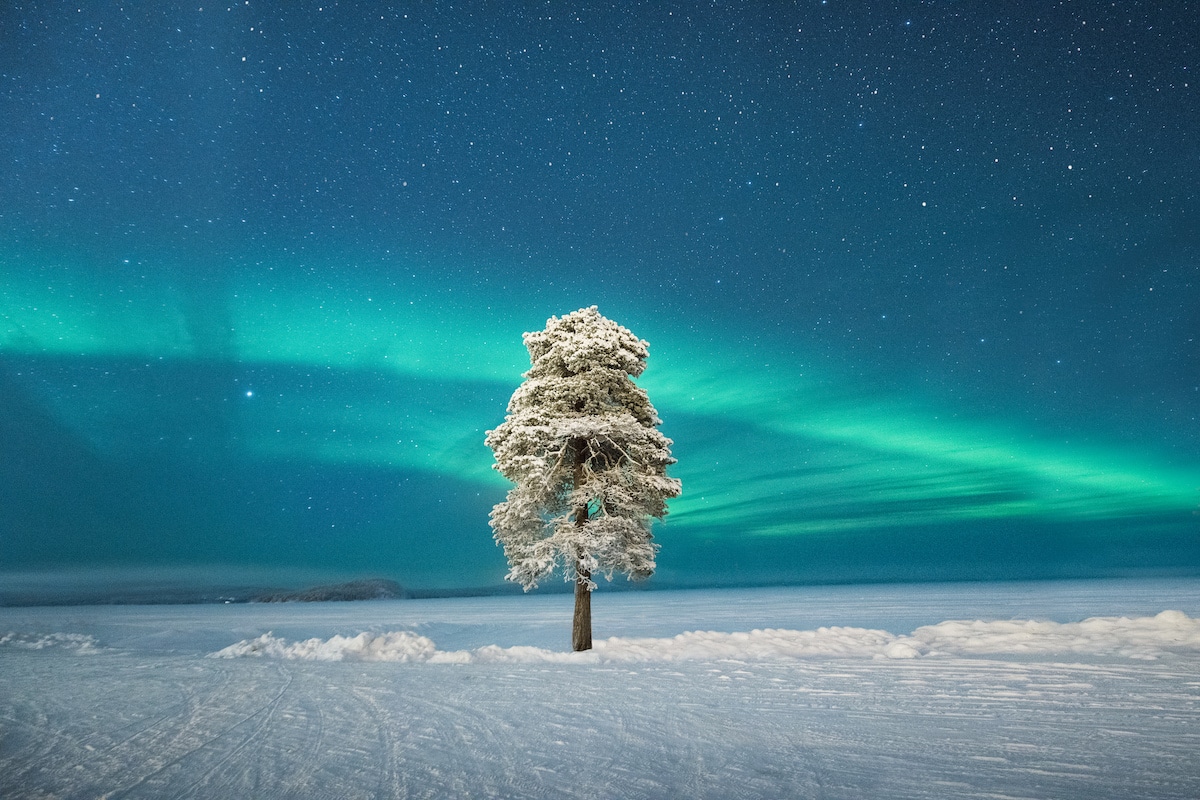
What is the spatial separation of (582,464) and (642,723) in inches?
398

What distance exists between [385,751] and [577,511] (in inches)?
424

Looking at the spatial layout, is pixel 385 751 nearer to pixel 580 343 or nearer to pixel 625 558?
pixel 625 558

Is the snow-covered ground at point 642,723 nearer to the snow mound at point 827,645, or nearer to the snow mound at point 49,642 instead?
the snow mound at point 827,645

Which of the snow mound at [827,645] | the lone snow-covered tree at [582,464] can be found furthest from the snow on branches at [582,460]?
the snow mound at [827,645]

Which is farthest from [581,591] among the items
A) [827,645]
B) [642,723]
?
[642,723]

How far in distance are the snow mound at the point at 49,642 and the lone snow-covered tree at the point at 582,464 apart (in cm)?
1892

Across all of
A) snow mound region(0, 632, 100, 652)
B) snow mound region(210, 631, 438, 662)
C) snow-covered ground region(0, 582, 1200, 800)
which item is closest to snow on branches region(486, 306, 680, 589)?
snow-covered ground region(0, 582, 1200, 800)

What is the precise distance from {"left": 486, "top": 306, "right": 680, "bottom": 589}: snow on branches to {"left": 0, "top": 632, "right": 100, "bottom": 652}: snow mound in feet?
62.1

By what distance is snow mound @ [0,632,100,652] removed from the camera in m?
23.8

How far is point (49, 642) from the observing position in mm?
25531

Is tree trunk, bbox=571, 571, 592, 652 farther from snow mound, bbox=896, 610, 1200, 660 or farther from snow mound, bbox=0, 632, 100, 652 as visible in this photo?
snow mound, bbox=0, 632, 100, 652

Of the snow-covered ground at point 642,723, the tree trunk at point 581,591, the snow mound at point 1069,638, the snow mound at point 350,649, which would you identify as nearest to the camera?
the snow-covered ground at point 642,723

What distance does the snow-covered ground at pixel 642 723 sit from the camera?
21.6ft

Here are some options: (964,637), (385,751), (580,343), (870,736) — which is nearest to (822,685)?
(870,736)
